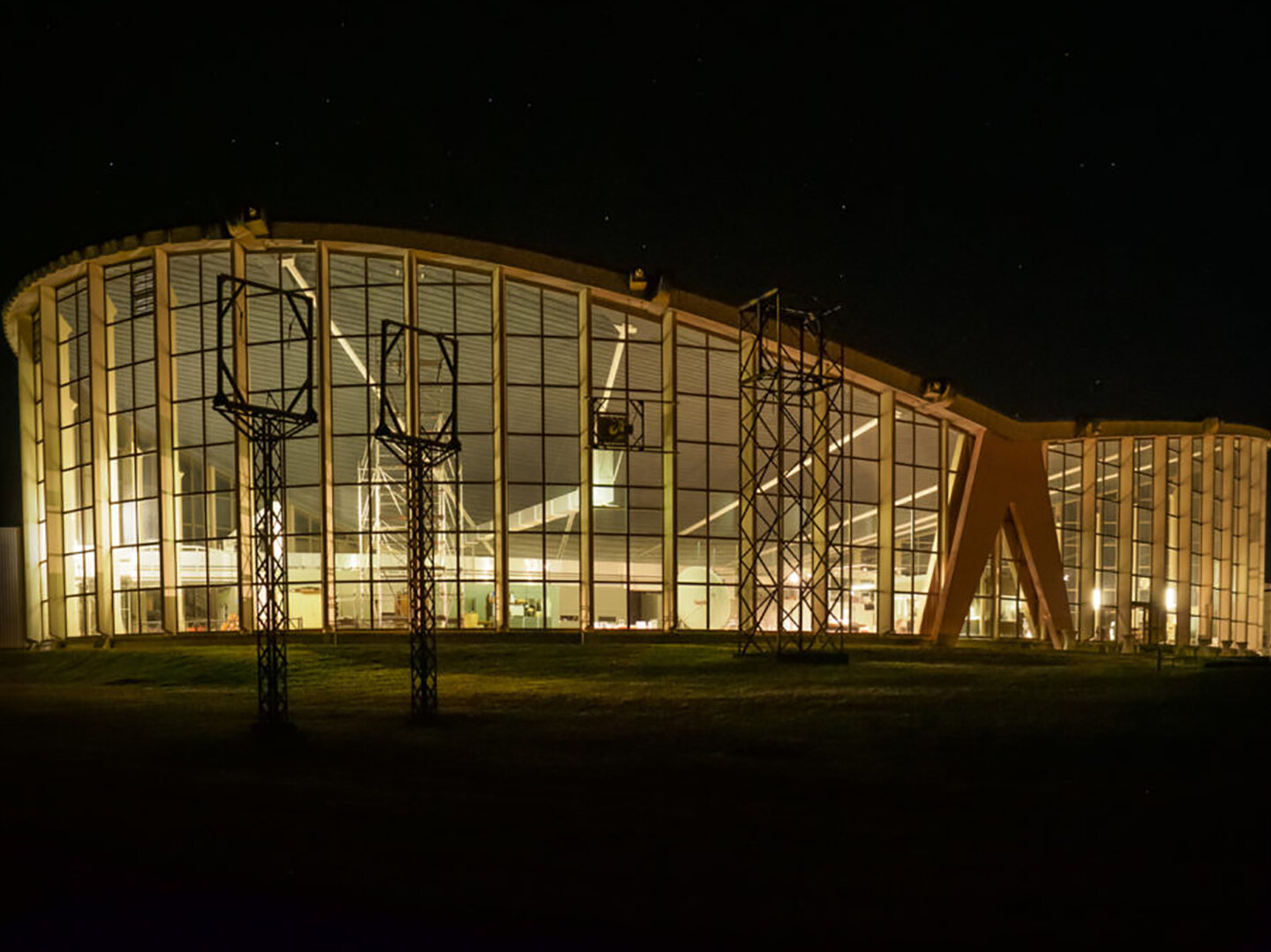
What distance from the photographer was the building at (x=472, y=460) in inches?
1479

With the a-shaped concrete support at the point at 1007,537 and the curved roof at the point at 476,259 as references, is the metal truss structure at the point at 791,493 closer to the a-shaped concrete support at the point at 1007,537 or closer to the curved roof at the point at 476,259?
the curved roof at the point at 476,259

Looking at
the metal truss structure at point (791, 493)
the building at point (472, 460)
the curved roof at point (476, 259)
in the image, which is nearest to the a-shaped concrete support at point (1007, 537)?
the building at point (472, 460)

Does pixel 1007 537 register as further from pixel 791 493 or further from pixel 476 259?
pixel 476 259

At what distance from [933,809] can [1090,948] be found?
179 inches

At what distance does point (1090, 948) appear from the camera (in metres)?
8.43

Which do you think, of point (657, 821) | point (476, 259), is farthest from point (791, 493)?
point (657, 821)

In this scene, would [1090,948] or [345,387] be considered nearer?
[1090,948]

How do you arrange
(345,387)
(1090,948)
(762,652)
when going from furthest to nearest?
1. (345,387)
2. (762,652)
3. (1090,948)

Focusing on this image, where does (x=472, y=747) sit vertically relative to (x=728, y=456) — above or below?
below

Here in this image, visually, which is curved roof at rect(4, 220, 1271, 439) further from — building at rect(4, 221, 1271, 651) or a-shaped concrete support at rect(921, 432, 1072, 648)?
a-shaped concrete support at rect(921, 432, 1072, 648)

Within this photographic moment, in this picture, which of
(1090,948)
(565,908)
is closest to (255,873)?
(565,908)

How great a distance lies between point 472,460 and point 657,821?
27384 millimetres

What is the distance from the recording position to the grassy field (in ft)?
29.2

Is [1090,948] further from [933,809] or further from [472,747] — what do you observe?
[472,747]
